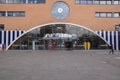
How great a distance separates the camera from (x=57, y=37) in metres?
55.8

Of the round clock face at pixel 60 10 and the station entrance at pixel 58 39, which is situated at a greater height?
the round clock face at pixel 60 10

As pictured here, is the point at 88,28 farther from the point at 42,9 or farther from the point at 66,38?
the point at 42,9

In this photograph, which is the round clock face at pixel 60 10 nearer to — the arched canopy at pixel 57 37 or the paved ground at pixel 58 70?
the arched canopy at pixel 57 37

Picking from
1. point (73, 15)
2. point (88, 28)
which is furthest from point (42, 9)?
point (88, 28)

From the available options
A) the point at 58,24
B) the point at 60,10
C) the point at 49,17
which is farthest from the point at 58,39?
the point at 60,10

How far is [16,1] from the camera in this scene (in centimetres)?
5700

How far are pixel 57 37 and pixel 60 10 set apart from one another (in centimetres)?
566

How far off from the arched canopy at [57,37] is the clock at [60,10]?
94.4 inches

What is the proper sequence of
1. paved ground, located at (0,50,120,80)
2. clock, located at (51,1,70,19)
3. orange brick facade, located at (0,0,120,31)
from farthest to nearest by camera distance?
clock, located at (51,1,70,19) < orange brick facade, located at (0,0,120,31) < paved ground, located at (0,50,120,80)

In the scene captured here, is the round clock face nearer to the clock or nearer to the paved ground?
the clock

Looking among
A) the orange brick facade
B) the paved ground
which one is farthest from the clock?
the paved ground

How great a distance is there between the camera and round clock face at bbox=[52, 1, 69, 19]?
5716cm

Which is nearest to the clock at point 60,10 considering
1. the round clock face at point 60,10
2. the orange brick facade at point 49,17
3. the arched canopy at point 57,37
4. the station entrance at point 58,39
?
the round clock face at point 60,10

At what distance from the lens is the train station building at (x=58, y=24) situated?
54875mm
